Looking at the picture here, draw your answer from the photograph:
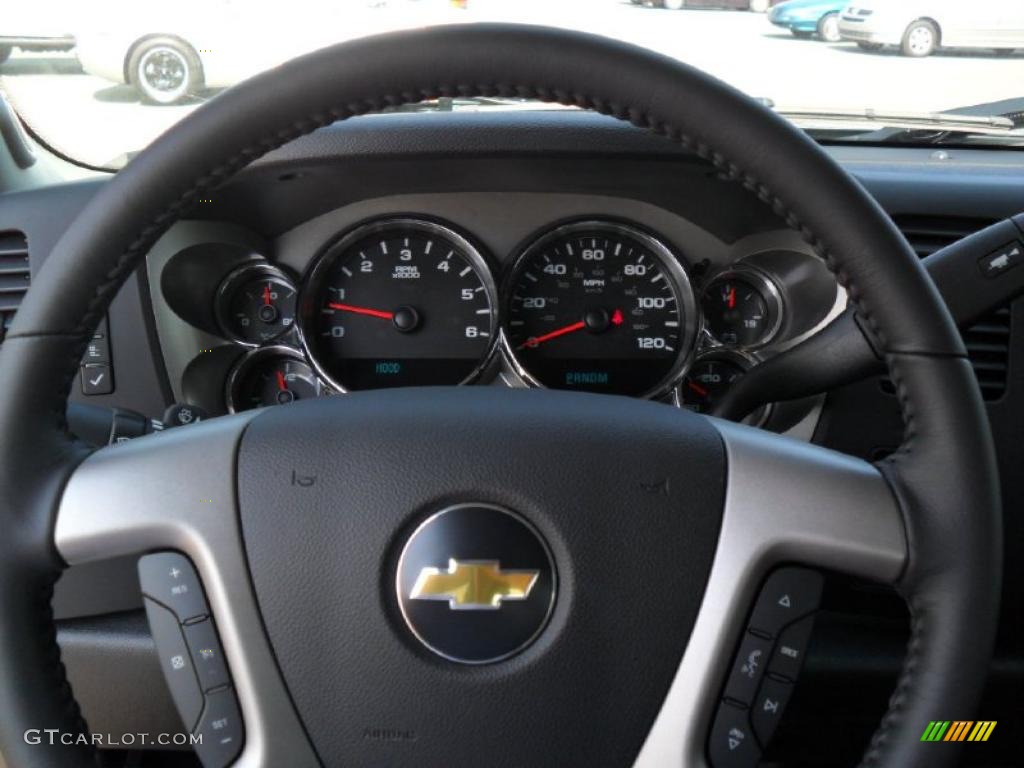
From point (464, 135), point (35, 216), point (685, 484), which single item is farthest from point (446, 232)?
point (685, 484)

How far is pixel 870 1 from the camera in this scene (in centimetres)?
257

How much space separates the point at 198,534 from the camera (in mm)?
1176

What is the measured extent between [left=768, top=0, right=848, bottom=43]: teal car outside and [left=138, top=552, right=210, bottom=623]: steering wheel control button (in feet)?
6.17

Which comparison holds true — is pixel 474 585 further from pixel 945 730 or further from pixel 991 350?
pixel 991 350

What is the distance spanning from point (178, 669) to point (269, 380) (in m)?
1.46

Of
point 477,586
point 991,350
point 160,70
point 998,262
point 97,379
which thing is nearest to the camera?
point 477,586

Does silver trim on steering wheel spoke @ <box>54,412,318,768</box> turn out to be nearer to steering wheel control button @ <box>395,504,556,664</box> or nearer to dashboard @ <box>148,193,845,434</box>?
steering wheel control button @ <box>395,504,556,664</box>

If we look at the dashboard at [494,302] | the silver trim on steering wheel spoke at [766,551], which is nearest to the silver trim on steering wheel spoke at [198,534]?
the silver trim on steering wheel spoke at [766,551]

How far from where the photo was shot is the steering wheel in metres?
1.08

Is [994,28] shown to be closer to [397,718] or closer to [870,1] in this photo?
[870,1]

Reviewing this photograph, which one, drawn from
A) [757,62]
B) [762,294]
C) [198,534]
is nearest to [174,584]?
[198,534]

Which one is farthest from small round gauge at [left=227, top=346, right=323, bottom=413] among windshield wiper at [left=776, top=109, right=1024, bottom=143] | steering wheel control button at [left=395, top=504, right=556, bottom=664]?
steering wheel control button at [left=395, top=504, right=556, bottom=664]

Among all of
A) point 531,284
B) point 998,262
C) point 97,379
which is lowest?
point 97,379

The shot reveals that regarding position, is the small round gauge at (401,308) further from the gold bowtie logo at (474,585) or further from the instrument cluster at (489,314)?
the gold bowtie logo at (474,585)
